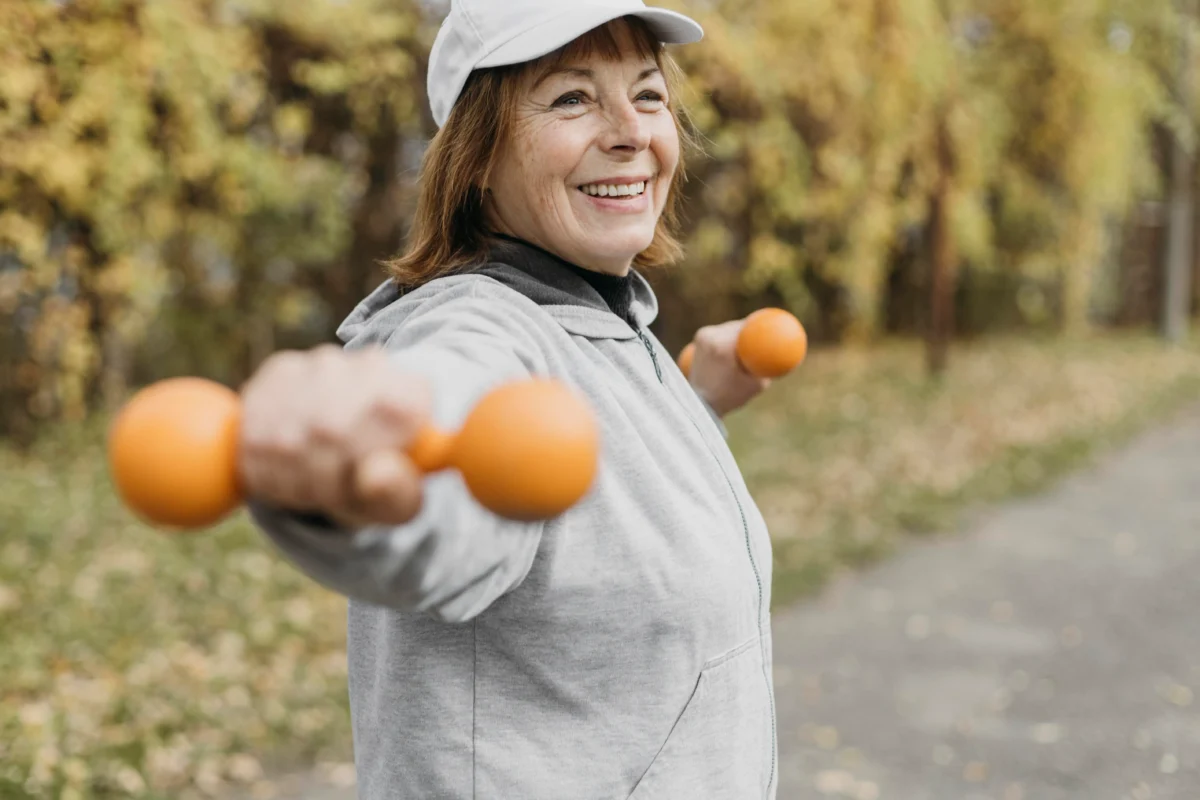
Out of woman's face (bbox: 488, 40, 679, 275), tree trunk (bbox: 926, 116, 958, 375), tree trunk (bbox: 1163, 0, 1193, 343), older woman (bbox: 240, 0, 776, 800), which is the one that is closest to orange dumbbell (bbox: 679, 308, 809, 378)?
older woman (bbox: 240, 0, 776, 800)

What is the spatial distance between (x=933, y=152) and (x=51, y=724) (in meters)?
8.74

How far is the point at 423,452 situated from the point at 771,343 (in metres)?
1.15

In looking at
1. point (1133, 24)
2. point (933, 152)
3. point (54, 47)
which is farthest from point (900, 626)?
point (1133, 24)

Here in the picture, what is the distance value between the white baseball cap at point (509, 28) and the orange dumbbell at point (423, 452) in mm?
641

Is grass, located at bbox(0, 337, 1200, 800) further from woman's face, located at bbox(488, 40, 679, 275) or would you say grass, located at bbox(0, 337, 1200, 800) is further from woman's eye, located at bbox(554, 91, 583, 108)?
woman's eye, located at bbox(554, 91, 583, 108)

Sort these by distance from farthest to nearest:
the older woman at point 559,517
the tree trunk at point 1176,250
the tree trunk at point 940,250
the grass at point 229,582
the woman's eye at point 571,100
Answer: the tree trunk at point 1176,250 → the tree trunk at point 940,250 → the grass at point 229,582 → the woman's eye at point 571,100 → the older woman at point 559,517

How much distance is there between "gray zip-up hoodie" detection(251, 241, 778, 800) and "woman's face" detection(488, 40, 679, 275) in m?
0.05

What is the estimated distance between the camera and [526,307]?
1.28 metres

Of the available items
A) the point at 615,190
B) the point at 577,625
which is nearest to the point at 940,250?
the point at 615,190

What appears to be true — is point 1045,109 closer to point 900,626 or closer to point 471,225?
point 900,626

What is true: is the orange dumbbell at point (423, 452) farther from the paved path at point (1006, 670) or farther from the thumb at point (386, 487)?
the paved path at point (1006, 670)

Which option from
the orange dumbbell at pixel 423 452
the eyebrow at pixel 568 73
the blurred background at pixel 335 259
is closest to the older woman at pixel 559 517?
the eyebrow at pixel 568 73

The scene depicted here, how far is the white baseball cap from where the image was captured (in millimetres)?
1312

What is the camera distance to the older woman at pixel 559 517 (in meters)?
1.12
